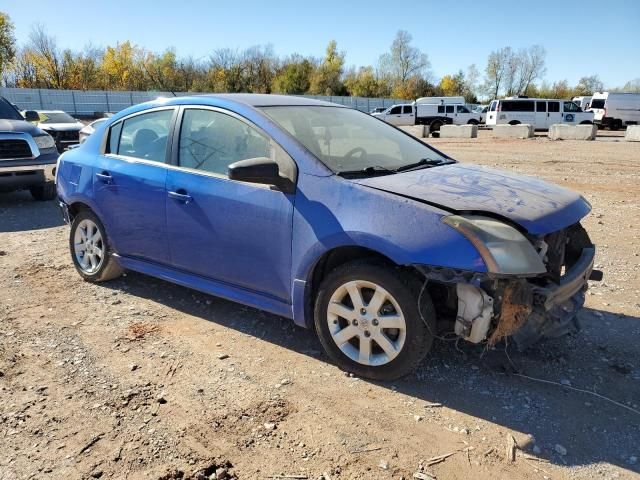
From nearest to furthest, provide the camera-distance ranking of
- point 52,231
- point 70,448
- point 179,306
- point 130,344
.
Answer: point 70,448 → point 130,344 → point 179,306 → point 52,231

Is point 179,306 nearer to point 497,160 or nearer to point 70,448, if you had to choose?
point 70,448

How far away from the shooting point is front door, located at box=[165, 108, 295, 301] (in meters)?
3.36

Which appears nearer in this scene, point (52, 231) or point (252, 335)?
point (252, 335)

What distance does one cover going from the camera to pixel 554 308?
305 cm

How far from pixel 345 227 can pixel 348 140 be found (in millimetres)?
996

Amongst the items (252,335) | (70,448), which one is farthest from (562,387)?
(70,448)

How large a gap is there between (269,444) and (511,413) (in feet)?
4.44

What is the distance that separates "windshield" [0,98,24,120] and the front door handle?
739cm

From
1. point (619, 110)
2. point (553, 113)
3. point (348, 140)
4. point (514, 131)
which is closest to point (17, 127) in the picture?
point (348, 140)

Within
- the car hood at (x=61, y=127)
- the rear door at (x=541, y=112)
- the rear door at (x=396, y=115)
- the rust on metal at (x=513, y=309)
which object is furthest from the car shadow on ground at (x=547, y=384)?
the rear door at (x=396, y=115)

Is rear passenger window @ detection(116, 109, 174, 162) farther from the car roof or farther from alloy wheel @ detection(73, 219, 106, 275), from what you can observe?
alloy wheel @ detection(73, 219, 106, 275)

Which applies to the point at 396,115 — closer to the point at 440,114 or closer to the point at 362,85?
the point at 440,114

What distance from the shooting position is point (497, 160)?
1539cm

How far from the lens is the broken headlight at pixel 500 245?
8.77 feet
